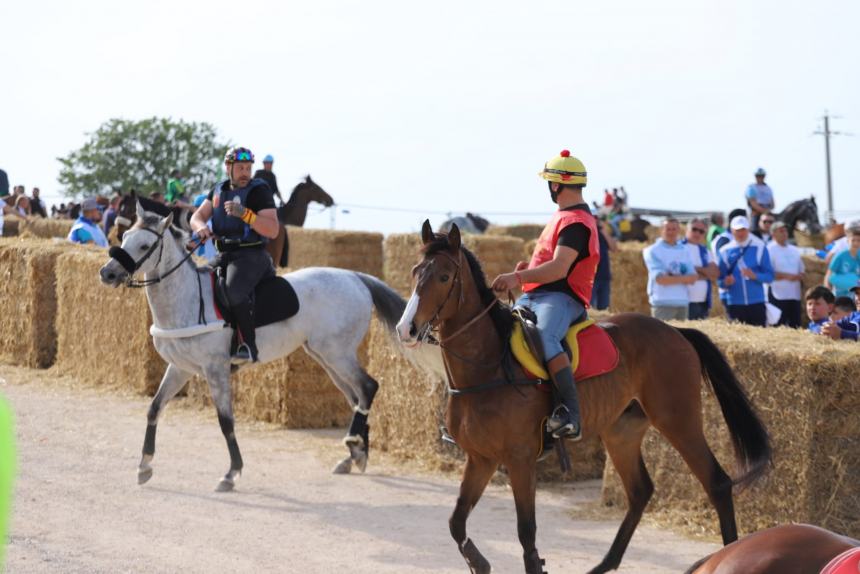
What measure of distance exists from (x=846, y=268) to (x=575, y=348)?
6.95 m

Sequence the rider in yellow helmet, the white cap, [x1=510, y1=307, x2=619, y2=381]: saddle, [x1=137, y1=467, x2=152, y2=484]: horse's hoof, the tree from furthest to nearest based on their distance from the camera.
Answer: the tree
the white cap
[x1=137, y1=467, x2=152, y2=484]: horse's hoof
[x1=510, y1=307, x2=619, y2=381]: saddle
the rider in yellow helmet

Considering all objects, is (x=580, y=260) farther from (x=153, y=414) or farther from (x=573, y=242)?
(x=153, y=414)

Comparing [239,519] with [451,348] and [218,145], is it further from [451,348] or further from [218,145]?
[218,145]

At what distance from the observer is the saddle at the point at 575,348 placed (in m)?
6.62

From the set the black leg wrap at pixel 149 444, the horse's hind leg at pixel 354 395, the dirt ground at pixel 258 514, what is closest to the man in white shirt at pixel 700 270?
the dirt ground at pixel 258 514

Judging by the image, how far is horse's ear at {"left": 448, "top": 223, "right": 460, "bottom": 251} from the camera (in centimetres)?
640

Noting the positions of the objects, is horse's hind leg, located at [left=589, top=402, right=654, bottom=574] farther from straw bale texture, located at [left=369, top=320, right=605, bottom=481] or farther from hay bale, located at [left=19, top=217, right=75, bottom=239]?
hay bale, located at [left=19, top=217, right=75, bottom=239]

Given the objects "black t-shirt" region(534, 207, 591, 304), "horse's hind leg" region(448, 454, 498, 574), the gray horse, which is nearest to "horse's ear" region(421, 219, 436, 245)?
"black t-shirt" region(534, 207, 591, 304)

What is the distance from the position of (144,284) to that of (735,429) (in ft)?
16.7

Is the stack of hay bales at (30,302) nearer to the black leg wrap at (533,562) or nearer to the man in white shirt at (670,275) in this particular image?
the man in white shirt at (670,275)

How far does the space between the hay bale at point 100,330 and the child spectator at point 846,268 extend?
791 cm

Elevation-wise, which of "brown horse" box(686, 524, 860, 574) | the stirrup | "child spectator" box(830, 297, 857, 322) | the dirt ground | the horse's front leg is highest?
"child spectator" box(830, 297, 857, 322)

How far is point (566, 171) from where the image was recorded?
6.83m

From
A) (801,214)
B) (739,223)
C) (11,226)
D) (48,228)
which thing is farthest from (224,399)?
(801,214)
